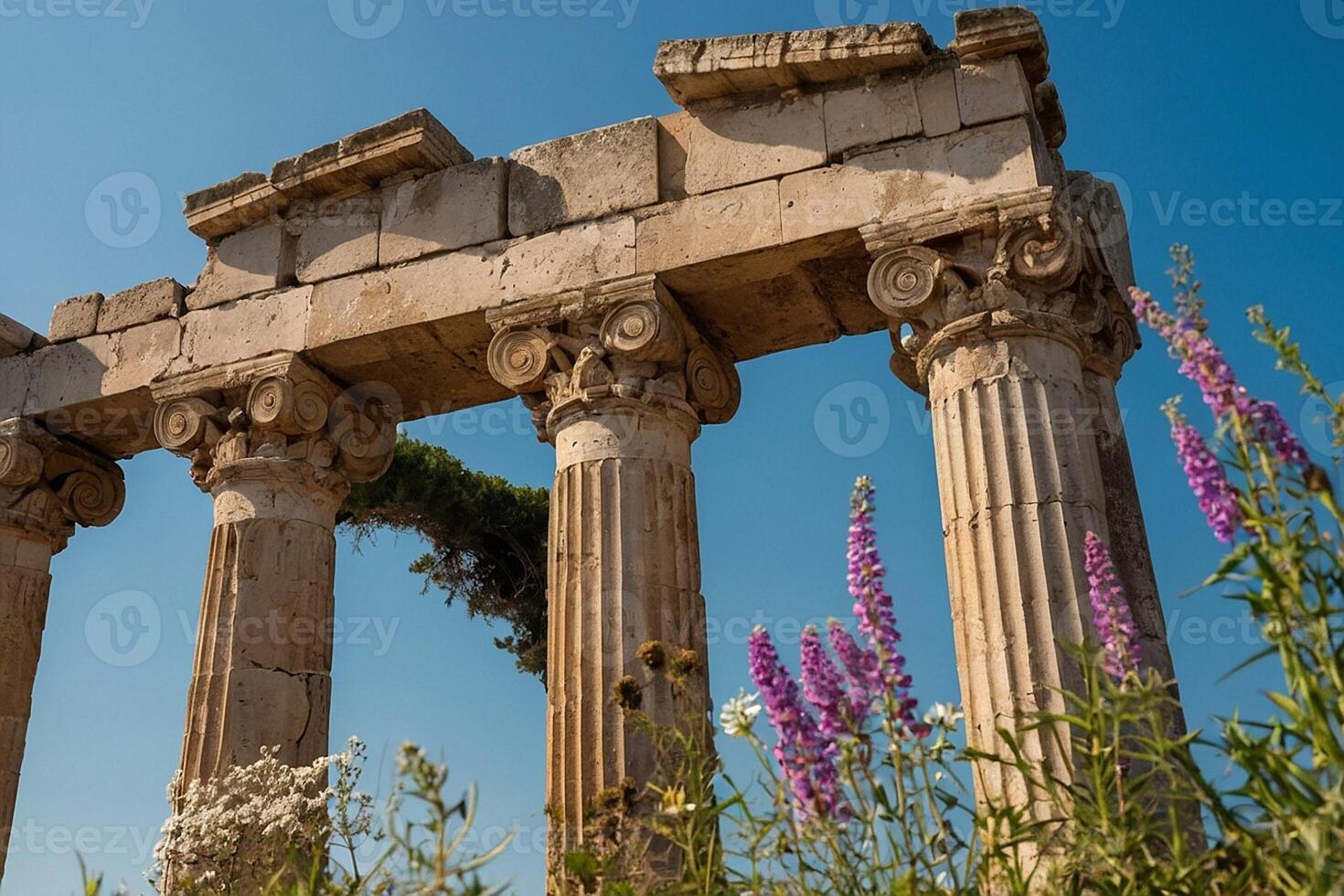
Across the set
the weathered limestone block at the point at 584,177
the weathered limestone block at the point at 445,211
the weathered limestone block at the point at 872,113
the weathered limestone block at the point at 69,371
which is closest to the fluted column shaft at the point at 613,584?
the weathered limestone block at the point at 584,177

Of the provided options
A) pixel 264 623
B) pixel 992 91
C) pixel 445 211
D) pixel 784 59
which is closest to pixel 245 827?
pixel 264 623

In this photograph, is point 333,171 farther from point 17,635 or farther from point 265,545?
point 17,635

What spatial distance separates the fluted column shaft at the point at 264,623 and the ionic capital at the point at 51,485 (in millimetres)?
2222

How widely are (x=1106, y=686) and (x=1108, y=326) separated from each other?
18.6ft

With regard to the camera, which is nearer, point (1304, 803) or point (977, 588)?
point (1304, 803)

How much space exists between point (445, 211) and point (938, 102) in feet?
12.8

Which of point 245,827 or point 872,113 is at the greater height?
point 872,113

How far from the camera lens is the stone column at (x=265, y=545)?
32.6 ft

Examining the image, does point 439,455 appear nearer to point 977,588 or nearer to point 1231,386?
point 977,588

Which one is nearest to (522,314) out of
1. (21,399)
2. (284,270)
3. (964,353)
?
(284,270)

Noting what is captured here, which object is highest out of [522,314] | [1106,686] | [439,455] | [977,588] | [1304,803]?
[439,455]

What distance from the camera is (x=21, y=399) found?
12.0 metres

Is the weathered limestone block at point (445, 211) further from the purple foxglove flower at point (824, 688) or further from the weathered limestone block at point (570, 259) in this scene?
the purple foxglove flower at point (824, 688)

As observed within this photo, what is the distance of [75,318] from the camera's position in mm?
12094
